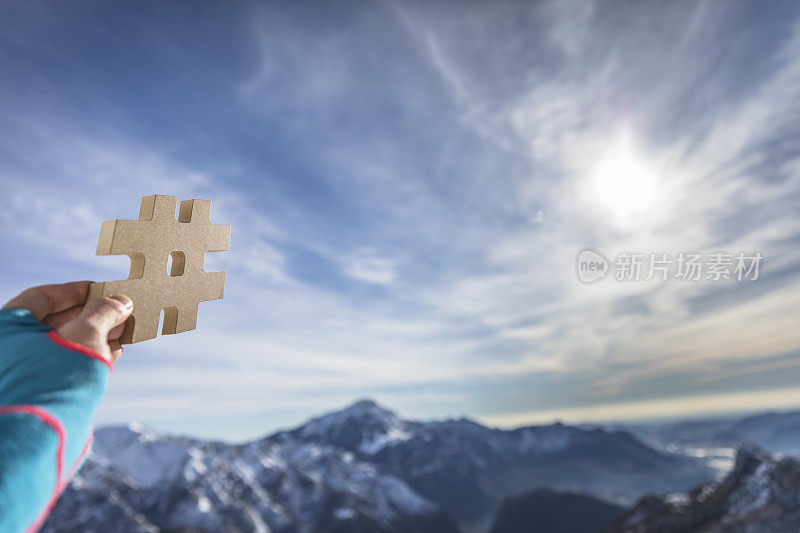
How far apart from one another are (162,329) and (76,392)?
2685mm

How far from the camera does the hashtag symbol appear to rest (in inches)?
170

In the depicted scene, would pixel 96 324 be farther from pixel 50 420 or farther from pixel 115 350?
pixel 115 350

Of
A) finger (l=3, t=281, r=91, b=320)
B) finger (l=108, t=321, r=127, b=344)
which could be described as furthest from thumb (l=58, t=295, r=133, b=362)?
finger (l=108, t=321, r=127, b=344)

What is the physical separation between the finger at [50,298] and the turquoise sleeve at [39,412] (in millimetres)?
375

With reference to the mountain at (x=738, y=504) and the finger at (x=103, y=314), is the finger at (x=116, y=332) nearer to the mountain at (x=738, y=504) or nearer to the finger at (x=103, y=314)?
the finger at (x=103, y=314)

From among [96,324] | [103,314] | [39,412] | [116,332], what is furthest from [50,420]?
[116,332]

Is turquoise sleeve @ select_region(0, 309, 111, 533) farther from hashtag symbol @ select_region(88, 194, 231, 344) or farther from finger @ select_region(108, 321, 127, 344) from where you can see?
hashtag symbol @ select_region(88, 194, 231, 344)

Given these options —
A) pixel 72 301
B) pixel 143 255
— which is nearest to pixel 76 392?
pixel 72 301

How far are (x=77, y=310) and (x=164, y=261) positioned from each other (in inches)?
41.9

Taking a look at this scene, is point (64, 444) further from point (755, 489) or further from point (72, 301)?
point (755, 489)

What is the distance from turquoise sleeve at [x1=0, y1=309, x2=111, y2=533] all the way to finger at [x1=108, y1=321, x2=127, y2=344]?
4.04 ft

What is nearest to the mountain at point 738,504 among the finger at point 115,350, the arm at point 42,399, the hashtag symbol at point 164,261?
the hashtag symbol at point 164,261

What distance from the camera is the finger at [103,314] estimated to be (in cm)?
305

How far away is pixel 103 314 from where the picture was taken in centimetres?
332
